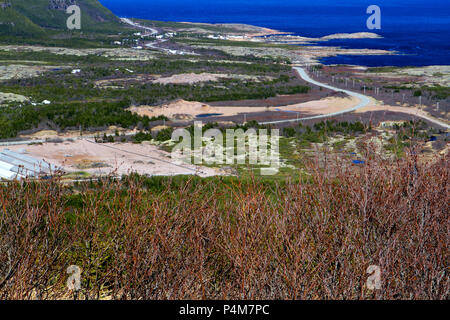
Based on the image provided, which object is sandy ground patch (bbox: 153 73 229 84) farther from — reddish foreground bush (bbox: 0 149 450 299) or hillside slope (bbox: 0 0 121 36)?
hillside slope (bbox: 0 0 121 36)

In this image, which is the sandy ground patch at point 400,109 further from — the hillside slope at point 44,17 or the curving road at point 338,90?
the hillside slope at point 44,17

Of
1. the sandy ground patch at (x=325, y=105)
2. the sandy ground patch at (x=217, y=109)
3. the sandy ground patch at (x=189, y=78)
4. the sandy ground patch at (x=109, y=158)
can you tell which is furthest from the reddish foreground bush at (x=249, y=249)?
the sandy ground patch at (x=189, y=78)

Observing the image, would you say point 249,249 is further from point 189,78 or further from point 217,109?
point 189,78

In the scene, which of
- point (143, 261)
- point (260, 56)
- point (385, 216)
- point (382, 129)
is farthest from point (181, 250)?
point (260, 56)

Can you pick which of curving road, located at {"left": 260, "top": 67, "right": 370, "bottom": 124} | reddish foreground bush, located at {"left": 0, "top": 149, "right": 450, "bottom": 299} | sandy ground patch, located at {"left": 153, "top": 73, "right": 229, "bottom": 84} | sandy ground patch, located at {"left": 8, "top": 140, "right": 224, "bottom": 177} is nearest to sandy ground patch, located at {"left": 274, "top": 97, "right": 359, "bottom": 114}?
curving road, located at {"left": 260, "top": 67, "right": 370, "bottom": 124}

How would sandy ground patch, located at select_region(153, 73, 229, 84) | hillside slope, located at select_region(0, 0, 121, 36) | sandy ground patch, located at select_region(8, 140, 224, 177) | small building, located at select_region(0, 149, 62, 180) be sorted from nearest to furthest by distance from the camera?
small building, located at select_region(0, 149, 62, 180) < sandy ground patch, located at select_region(8, 140, 224, 177) < sandy ground patch, located at select_region(153, 73, 229, 84) < hillside slope, located at select_region(0, 0, 121, 36)
